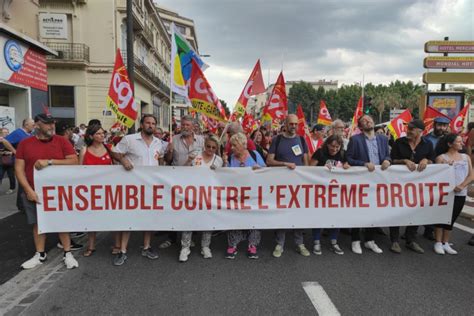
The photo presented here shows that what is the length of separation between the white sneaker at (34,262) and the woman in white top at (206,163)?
175cm

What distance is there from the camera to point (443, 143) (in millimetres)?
5016

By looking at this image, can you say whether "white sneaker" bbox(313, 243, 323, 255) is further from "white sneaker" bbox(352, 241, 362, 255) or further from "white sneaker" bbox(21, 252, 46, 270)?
"white sneaker" bbox(21, 252, 46, 270)

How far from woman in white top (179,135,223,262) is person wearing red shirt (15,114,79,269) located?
4.44 ft

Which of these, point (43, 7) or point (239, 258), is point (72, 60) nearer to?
point (43, 7)

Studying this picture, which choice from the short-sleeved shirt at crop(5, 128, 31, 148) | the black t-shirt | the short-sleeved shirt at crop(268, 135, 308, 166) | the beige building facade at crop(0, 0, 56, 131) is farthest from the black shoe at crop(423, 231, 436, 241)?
the beige building facade at crop(0, 0, 56, 131)

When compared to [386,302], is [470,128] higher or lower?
higher

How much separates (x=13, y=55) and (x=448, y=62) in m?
21.9

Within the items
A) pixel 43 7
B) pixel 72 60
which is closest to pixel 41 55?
pixel 72 60

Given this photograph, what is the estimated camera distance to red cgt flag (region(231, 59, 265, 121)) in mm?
7703

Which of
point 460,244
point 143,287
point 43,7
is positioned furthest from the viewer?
point 43,7

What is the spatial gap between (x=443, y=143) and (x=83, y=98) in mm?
22624

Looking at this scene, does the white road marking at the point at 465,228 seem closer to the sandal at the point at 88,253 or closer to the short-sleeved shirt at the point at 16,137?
the sandal at the point at 88,253

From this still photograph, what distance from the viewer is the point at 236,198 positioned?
469 centimetres

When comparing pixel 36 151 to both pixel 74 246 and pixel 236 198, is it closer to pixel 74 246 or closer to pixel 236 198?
pixel 74 246
